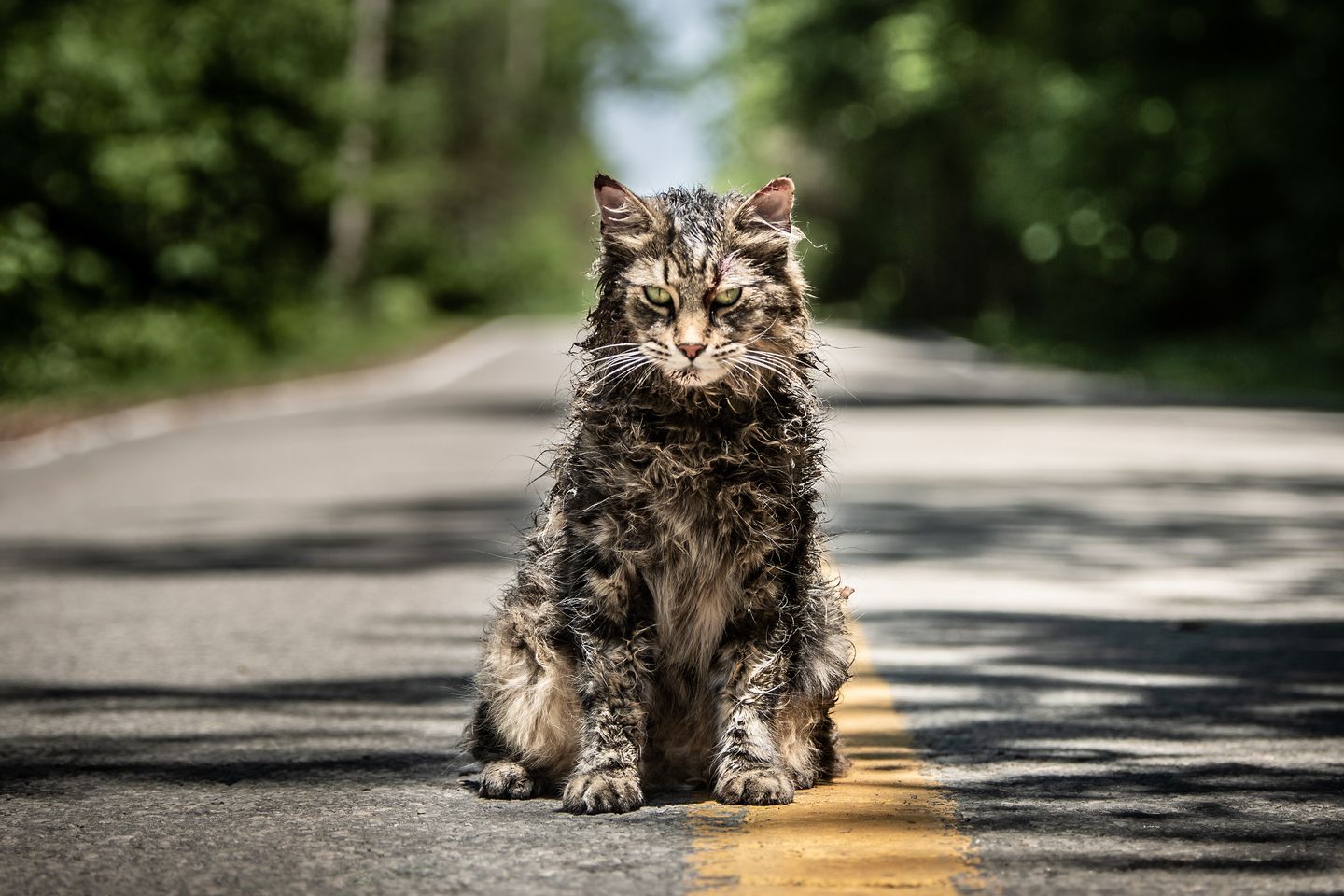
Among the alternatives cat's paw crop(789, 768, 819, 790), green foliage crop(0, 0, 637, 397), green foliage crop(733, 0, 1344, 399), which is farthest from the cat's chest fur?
green foliage crop(733, 0, 1344, 399)

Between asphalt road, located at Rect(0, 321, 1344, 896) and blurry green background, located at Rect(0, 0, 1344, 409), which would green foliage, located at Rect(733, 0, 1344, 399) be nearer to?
blurry green background, located at Rect(0, 0, 1344, 409)

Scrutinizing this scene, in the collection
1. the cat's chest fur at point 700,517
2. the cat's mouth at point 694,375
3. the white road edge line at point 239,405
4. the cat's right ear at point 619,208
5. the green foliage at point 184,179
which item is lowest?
the cat's chest fur at point 700,517

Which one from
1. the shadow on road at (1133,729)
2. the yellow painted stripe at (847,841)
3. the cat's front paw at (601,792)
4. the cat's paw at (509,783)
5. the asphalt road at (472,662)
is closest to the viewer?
the yellow painted stripe at (847,841)

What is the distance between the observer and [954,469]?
15.0m

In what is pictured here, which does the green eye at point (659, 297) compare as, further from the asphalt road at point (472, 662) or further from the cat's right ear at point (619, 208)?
the asphalt road at point (472, 662)

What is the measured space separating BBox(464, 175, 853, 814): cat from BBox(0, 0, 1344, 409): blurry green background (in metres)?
13.3

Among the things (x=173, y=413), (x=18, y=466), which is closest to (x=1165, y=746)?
(x=18, y=466)

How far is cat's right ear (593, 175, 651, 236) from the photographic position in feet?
15.4

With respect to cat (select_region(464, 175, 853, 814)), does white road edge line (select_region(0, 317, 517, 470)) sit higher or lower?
higher

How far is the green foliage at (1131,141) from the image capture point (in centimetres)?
2877

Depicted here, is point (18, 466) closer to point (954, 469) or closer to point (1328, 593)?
point (954, 469)

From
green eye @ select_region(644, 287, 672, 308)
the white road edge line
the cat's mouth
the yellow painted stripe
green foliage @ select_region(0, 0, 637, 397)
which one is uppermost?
green foliage @ select_region(0, 0, 637, 397)

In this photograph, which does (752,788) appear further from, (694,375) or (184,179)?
(184,179)

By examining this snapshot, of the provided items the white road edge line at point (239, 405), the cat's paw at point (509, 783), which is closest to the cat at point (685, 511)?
the cat's paw at point (509, 783)
